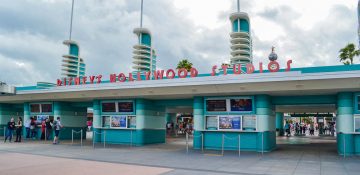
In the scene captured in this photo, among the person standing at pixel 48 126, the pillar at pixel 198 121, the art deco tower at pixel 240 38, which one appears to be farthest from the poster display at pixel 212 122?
the person standing at pixel 48 126

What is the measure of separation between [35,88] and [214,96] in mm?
12514

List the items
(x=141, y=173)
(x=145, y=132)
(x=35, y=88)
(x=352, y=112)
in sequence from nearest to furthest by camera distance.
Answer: (x=141, y=173) → (x=352, y=112) → (x=145, y=132) → (x=35, y=88)

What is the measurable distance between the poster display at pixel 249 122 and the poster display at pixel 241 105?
0.37 meters

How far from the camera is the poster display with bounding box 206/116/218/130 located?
55.9ft

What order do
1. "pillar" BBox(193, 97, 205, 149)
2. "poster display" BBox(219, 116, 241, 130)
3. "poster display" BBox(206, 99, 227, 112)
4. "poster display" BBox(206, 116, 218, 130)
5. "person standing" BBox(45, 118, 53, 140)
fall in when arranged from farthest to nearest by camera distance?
"person standing" BBox(45, 118, 53, 140), "pillar" BBox(193, 97, 205, 149), "poster display" BBox(206, 116, 218, 130), "poster display" BBox(206, 99, 227, 112), "poster display" BBox(219, 116, 241, 130)

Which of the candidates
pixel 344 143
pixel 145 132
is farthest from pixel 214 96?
pixel 344 143

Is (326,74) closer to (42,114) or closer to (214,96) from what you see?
(214,96)

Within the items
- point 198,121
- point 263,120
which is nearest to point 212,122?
point 198,121

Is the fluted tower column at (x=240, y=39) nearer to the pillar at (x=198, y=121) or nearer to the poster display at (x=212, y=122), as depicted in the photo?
the pillar at (x=198, y=121)

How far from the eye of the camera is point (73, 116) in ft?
79.4

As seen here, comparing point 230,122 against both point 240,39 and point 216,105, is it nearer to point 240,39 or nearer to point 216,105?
point 216,105

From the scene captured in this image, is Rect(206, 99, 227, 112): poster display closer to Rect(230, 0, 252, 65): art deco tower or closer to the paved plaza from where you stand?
the paved plaza

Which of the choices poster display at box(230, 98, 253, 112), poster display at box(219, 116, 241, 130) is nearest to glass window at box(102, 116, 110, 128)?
poster display at box(219, 116, 241, 130)

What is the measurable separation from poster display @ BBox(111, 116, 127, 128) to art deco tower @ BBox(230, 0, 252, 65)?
851 centimetres
